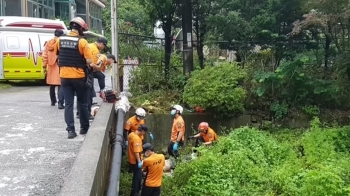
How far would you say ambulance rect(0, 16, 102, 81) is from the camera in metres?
16.3

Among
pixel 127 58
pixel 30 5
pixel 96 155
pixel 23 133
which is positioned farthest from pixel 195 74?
pixel 30 5

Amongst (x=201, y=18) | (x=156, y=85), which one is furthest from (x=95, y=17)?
(x=156, y=85)

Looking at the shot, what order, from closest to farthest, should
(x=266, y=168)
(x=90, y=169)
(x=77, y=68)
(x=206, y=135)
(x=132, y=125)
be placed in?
(x=90, y=169) → (x=77, y=68) → (x=132, y=125) → (x=266, y=168) → (x=206, y=135)

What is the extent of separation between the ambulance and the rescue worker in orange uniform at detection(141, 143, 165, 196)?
7996mm

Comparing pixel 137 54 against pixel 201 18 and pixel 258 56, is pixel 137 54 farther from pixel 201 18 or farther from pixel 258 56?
pixel 258 56

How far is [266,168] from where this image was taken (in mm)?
11219

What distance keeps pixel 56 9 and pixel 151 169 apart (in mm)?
25779

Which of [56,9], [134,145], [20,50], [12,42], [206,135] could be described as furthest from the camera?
[56,9]

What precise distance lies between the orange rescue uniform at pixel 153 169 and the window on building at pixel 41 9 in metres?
17.5

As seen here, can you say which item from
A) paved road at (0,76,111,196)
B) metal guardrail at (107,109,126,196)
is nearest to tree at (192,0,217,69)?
paved road at (0,76,111,196)

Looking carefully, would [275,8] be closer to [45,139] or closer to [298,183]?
[298,183]

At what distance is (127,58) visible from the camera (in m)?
14.9

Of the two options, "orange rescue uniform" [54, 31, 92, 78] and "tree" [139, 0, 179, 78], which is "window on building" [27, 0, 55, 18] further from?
"orange rescue uniform" [54, 31, 92, 78]

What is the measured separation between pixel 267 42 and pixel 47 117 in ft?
26.3
